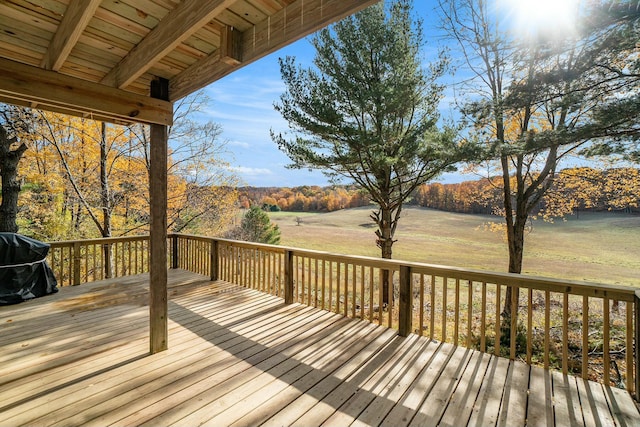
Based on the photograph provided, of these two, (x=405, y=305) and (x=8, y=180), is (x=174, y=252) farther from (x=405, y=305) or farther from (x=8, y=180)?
(x=405, y=305)

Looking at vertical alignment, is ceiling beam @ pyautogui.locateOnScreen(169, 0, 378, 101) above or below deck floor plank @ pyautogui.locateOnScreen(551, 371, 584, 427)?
above

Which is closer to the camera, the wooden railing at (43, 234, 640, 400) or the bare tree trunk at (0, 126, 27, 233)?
the wooden railing at (43, 234, 640, 400)

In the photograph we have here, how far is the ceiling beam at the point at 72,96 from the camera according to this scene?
1998 millimetres

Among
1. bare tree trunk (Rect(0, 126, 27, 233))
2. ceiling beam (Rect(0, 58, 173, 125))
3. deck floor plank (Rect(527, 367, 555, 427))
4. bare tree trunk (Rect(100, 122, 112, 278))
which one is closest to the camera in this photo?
deck floor plank (Rect(527, 367, 555, 427))

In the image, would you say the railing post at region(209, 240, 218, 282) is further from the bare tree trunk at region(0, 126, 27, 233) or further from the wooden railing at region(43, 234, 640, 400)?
the bare tree trunk at region(0, 126, 27, 233)

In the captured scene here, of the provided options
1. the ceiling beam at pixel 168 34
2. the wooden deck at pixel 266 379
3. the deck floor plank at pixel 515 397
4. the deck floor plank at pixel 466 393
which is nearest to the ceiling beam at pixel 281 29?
the ceiling beam at pixel 168 34

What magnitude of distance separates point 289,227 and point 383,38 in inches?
730

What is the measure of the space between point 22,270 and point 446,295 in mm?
5962

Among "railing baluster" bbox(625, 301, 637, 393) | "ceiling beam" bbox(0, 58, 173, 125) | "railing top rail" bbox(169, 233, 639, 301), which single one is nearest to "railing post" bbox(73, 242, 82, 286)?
"ceiling beam" bbox(0, 58, 173, 125)

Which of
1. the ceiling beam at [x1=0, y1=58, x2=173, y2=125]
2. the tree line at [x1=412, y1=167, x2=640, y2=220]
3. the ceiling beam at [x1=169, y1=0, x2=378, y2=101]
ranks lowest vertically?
the tree line at [x1=412, y1=167, x2=640, y2=220]

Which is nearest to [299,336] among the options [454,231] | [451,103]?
[451,103]

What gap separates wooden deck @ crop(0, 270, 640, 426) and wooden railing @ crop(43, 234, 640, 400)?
290 millimetres

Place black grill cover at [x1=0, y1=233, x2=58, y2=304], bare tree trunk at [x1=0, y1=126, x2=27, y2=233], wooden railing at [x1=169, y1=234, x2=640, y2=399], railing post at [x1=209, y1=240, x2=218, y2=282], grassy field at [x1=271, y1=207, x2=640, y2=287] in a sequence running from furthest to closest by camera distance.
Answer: grassy field at [x1=271, y1=207, x2=640, y2=287] → bare tree trunk at [x1=0, y1=126, x2=27, y2=233] → railing post at [x1=209, y1=240, x2=218, y2=282] → black grill cover at [x1=0, y1=233, x2=58, y2=304] → wooden railing at [x1=169, y1=234, x2=640, y2=399]

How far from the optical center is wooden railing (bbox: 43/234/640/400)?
91.4 inches
